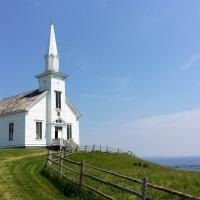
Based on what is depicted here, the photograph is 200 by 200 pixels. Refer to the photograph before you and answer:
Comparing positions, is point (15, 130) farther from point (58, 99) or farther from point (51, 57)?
point (51, 57)

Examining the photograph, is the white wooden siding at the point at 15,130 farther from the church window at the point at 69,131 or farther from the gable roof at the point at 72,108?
the gable roof at the point at 72,108

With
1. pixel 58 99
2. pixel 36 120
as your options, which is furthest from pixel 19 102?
pixel 58 99

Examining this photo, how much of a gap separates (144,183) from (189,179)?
24.9 ft

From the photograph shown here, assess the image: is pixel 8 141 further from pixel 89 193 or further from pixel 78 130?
pixel 89 193

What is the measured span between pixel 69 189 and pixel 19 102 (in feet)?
88.6

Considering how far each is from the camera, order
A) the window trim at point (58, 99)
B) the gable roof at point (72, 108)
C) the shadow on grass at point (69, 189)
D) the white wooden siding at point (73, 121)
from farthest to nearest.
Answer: the gable roof at point (72, 108)
the white wooden siding at point (73, 121)
the window trim at point (58, 99)
the shadow on grass at point (69, 189)

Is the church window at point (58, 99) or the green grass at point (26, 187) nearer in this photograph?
the green grass at point (26, 187)

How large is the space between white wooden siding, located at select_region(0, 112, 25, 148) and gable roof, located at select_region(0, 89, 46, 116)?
0.79 metres

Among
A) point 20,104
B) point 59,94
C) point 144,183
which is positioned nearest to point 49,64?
point 59,94

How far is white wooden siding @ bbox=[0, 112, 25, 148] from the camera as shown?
33.4 metres

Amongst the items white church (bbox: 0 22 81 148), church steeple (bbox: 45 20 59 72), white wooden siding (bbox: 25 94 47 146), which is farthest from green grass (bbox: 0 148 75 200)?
church steeple (bbox: 45 20 59 72)

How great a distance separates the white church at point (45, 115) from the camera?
33.7 m

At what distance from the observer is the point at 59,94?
37156 mm

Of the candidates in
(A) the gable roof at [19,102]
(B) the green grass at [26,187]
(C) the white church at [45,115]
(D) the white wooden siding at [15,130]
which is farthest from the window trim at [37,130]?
(B) the green grass at [26,187]
